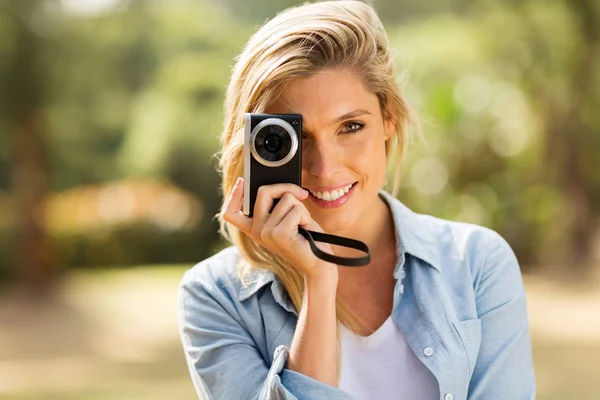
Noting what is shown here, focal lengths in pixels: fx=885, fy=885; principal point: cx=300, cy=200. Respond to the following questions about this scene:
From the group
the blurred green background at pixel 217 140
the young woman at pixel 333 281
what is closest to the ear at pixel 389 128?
the young woman at pixel 333 281

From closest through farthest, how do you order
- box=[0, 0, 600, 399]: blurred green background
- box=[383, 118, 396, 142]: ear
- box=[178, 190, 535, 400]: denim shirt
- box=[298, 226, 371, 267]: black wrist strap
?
box=[298, 226, 371, 267]: black wrist strap < box=[178, 190, 535, 400]: denim shirt < box=[383, 118, 396, 142]: ear < box=[0, 0, 600, 399]: blurred green background

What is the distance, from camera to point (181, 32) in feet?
56.2

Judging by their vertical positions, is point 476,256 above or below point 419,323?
above

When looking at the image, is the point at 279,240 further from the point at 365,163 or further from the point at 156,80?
the point at 156,80

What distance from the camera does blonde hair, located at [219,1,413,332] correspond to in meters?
1.97

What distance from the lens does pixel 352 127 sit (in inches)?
79.4

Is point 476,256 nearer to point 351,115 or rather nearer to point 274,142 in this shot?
point 351,115

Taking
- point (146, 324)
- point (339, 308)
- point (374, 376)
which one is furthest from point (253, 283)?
point (146, 324)

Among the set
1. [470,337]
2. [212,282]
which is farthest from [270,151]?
[470,337]

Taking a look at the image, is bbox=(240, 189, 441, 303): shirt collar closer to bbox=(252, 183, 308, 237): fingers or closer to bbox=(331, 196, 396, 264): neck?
bbox=(331, 196, 396, 264): neck

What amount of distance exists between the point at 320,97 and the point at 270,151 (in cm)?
19

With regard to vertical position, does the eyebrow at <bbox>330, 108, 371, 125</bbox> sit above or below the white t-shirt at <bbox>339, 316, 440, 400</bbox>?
above

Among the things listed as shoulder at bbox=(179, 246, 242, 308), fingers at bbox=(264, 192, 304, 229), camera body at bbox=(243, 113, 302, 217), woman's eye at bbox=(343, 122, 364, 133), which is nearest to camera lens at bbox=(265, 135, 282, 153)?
camera body at bbox=(243, 113, 302, 217)

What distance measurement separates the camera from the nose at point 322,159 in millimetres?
1943
